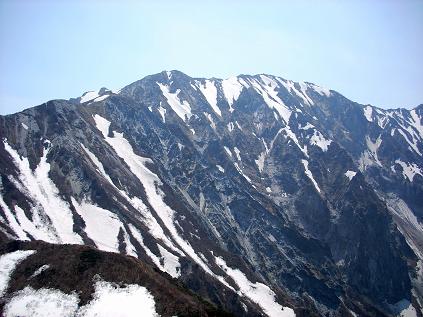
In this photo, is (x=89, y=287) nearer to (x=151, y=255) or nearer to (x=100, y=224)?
(x=151, y=255)

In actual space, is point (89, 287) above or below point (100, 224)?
below

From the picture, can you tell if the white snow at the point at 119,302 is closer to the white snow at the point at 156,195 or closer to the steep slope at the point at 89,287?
the steep slope at the point at 89,287

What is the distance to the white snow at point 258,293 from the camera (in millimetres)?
137000

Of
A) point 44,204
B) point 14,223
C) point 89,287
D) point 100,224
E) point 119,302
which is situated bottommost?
point 119,302

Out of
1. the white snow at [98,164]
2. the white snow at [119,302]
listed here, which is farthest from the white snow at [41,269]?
the white snow at [98,164]

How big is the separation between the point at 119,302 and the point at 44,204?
8522cm

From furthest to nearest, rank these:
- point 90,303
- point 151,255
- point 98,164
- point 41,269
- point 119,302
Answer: point 98,164, point 151,255, point 41,269, point 90,303, point 119,302

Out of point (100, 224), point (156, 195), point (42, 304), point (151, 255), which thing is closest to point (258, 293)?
point (151, 255)

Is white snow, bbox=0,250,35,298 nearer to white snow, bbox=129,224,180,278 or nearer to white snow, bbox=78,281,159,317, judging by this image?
white snow, bbox=78,281,159,317

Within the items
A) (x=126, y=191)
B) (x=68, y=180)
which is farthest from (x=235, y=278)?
(x=68, y=180)

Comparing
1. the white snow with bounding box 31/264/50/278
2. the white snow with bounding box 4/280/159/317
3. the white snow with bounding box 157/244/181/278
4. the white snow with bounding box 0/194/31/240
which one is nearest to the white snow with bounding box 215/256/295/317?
the white snow with bounding box 157/244/181/278

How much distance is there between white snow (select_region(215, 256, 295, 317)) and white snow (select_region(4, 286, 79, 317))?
8312cm

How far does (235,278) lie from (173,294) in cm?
8992

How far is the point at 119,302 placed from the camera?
190 ft
